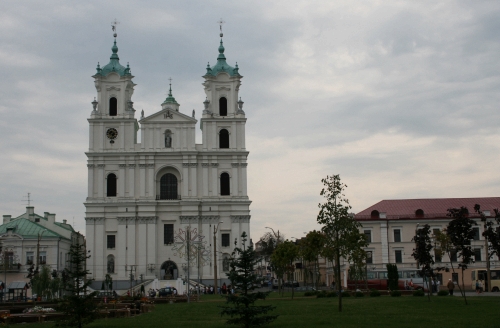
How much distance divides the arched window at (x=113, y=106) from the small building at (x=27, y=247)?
16060 mm

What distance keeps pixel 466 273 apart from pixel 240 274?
2025 inches

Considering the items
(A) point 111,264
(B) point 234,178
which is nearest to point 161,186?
(B) point 234,178

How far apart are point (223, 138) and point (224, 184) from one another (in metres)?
5.72

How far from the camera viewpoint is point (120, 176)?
276 ft

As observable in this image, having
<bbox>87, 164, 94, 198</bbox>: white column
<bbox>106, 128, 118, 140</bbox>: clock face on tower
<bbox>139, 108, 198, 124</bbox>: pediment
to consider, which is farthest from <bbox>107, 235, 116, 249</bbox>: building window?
<bbox>139, 108, 198, 124</bbox>: pediment

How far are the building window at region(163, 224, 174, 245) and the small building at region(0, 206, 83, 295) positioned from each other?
11.5 meters

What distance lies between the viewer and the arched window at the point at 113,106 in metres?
86.2

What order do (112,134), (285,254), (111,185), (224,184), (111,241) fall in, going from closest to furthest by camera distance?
(285,254)
(111,241)
(111,185)
(112,134)
(224,184)

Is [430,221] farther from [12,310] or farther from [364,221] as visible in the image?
[12,310]

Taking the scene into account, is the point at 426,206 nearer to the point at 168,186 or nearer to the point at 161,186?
the point at 168,186

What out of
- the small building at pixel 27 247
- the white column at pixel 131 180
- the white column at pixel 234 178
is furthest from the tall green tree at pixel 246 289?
the white column at pixel 131 180

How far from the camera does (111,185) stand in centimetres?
8462

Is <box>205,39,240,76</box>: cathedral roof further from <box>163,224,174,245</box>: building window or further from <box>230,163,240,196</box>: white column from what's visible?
<box>163,224,174,245</box>: building window

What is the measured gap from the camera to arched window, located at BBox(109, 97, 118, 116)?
283 ft
